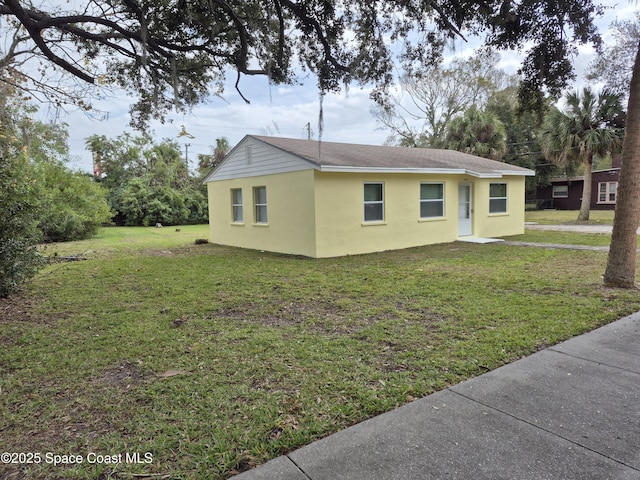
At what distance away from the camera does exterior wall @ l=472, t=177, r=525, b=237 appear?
47.2 ft

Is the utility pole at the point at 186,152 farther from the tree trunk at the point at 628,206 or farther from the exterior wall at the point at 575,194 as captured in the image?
the tree trunk at the point at 628,206

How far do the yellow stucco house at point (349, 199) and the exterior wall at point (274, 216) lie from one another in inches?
1.2

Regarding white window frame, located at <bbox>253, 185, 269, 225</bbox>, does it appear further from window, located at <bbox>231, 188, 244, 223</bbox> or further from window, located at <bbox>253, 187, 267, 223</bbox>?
window, located at <bbox>231, 188, 244, 223</bbox>

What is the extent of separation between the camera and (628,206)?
6.22 meters

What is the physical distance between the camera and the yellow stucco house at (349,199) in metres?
10.9

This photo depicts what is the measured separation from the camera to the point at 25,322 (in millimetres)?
5148

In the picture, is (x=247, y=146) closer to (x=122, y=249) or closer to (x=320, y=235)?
(x=320, y=235)

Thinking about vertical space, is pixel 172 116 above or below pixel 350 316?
above

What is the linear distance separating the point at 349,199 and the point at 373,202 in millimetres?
912

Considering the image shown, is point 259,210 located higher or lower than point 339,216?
higher

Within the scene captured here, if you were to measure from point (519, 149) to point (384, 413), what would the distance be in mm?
33858

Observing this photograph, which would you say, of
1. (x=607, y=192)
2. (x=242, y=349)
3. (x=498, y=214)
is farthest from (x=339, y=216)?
(x=607, y=192)

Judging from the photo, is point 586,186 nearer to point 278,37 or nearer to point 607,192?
point 607,192

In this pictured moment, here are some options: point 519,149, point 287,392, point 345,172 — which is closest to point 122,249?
point 345,172
